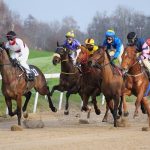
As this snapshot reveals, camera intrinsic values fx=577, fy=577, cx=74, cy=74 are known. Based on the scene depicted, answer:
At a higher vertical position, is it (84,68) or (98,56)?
(98,56)

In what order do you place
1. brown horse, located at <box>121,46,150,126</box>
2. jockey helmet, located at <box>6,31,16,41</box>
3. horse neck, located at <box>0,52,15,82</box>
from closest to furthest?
horse neck, located at <box>0,52,15,82</box>
brown horse, located at <box>121,46,150,126</box>
jockey helmet, located at <box>6,31,16,41</box>

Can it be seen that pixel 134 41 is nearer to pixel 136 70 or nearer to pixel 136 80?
pixel 136 70

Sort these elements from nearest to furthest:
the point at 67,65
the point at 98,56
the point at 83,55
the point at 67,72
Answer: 1. the point at 98,56
2. the point at 83,55
3. the point at 67,65
4. the point at 67,72

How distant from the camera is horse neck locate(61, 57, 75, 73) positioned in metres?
16.7

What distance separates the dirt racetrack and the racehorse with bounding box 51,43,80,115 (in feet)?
5.65

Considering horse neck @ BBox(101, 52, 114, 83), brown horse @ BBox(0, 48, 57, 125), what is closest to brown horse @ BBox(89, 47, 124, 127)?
horse neck @ BBox(101, 52, 114, 83)

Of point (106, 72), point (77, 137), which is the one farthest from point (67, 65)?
point (77, 137)

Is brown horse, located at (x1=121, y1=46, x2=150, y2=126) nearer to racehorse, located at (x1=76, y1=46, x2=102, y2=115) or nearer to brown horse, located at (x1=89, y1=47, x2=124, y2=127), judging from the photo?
brown horse, located at (x1=89, y1=47, x2=124, y2=127)

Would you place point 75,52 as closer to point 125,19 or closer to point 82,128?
point 82,128

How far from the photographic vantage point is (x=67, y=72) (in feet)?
55.4

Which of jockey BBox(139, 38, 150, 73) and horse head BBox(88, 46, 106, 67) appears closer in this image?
horse head BBox(88, 46, 106, 67)

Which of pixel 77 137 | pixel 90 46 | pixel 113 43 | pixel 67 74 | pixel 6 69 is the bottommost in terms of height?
pixel 77 137

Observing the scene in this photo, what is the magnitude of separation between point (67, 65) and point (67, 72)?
231mm

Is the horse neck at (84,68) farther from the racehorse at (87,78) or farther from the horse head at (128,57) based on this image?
the horse head at (128,57)
